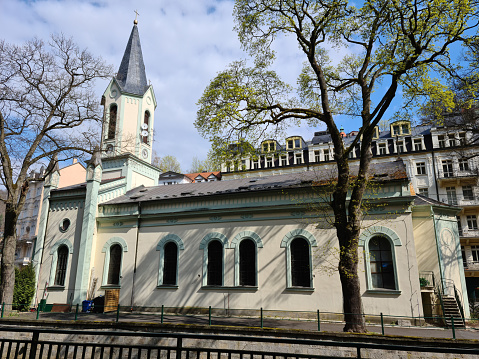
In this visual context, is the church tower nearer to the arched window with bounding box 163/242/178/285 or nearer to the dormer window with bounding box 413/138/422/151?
the arched window with bounding box 163/242/178/285

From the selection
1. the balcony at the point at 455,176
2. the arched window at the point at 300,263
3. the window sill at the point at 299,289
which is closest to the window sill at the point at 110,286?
the window sill at the point at 299,289

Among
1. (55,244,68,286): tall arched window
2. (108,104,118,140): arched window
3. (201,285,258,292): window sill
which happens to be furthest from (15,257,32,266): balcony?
(201,285,258,292): window sill

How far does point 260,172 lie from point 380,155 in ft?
44.9

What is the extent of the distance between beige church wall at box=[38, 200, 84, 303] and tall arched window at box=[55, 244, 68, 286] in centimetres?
36

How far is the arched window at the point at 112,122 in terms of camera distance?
88.0 feet

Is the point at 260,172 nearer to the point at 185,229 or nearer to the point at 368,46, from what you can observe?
the point at 185,229

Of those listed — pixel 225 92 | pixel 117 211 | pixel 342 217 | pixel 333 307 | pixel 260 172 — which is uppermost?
pixel 260 172

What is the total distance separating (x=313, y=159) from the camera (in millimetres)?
41531

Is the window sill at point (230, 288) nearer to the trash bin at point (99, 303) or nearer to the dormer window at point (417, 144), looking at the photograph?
the trash bin at point (99, 303)

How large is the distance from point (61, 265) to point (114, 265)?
145 inches

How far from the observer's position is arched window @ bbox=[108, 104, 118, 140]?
1055 inches

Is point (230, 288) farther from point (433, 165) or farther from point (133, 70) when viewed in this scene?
point (433, 165)

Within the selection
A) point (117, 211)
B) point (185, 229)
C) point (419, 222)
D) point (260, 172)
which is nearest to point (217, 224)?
point (185, 229)

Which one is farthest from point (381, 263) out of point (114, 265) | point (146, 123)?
point (146, 123)
